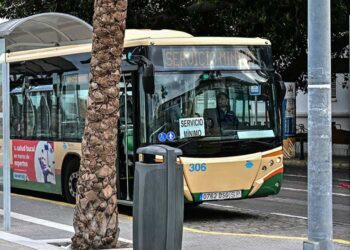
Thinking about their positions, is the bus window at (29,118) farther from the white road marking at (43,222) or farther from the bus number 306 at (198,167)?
the bus number 306 at (198,167)

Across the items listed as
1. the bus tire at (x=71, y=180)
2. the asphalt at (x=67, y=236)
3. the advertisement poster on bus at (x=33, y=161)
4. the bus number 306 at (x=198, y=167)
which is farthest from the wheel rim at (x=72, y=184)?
the bus number 306 at (x=198, y=167)

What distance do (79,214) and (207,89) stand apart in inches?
148

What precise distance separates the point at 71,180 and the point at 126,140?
2054 mm

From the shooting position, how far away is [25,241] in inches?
347

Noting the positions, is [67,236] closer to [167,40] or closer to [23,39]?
[167,40]

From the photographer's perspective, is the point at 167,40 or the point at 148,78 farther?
the point at 167,40

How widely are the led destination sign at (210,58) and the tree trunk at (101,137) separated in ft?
9.40

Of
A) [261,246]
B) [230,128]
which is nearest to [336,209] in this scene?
[230,128]

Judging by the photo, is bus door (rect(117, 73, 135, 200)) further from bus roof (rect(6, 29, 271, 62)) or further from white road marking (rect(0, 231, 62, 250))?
white road marking (rect(0, 231, 62, 250))

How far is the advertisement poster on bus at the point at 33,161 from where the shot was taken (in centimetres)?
1357

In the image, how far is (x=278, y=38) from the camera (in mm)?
21891

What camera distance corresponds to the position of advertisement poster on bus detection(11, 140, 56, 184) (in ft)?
44.5

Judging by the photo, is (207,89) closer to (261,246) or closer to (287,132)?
(261,246)

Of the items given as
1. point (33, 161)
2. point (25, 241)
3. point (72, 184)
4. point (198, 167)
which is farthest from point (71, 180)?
point (25, 241)
